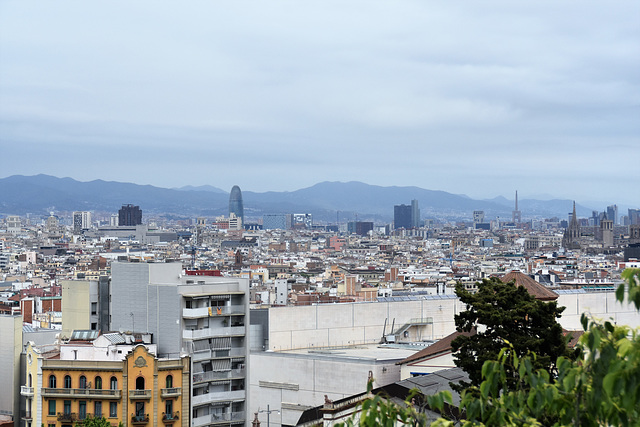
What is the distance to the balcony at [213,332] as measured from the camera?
1238 inches

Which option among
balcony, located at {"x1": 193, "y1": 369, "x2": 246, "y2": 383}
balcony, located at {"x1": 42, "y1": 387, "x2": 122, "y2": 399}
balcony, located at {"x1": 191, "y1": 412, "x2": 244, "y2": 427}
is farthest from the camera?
balcony, located at {"x1": 193, "y1": 369, "x2": 246, "y2": 383}

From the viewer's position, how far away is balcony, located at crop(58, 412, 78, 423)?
95.5ft

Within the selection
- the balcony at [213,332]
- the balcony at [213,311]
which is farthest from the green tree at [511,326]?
the balcony at [213,311]

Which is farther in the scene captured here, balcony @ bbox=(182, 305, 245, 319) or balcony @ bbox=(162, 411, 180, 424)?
balcony @ bbox=(182, 305, 245, 319)

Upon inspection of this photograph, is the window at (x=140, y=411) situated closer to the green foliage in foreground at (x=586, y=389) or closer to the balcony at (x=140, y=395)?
the balcony at (x=140, y=395)

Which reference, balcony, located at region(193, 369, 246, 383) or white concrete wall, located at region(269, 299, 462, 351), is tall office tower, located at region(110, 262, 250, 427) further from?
white concrete wall, located at region(269, 299, 462, 351)

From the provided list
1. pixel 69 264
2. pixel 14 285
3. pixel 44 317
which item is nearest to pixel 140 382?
pixel 44 317

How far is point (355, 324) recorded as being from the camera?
40.2m

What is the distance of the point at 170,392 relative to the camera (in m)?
29.5

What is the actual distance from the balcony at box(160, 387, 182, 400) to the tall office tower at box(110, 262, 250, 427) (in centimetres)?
Result: 77

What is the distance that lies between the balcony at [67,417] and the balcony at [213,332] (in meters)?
4.06

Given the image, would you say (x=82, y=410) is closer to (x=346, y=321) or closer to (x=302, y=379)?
(x=302, y=379)

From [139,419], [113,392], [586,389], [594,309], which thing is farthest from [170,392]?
[586,389]

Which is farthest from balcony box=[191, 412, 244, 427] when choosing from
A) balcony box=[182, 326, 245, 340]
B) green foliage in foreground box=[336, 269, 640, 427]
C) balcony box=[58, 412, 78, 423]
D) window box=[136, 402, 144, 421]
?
green foliage in foreground box=[336, 269, 640, 427]
